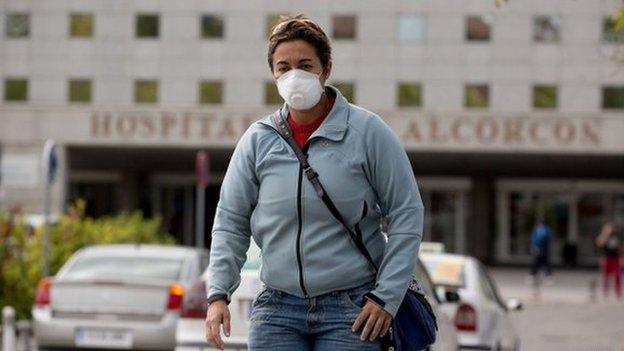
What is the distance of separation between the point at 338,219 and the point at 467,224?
53.6 m

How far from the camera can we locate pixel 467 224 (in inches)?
2285

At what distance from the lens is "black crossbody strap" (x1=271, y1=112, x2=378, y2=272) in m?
4.70

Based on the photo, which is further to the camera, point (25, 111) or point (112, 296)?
point (25, 111)

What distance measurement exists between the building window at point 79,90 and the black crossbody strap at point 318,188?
5321 cm

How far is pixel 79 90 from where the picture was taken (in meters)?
57.4

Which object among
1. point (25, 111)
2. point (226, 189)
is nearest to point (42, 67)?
point (25, 111)

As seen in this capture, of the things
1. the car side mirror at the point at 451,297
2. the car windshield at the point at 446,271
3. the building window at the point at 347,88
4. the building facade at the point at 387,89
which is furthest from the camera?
the building window at the point at 347,88

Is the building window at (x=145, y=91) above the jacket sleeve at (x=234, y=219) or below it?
below

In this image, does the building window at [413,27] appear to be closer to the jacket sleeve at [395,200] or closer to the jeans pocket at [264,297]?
the jacket sleeve at [395,200]

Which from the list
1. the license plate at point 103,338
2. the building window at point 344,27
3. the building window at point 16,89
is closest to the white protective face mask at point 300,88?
the license plate at point 103,338

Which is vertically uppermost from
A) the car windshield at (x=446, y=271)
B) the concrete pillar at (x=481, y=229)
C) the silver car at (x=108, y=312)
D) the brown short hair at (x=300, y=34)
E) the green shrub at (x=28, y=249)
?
the brown short hair at (x=300, y=34)

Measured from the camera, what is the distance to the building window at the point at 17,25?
57.3m

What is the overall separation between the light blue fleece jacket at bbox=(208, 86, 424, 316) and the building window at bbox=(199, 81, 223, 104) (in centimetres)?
5224

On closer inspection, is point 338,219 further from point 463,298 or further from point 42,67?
point 42,67
